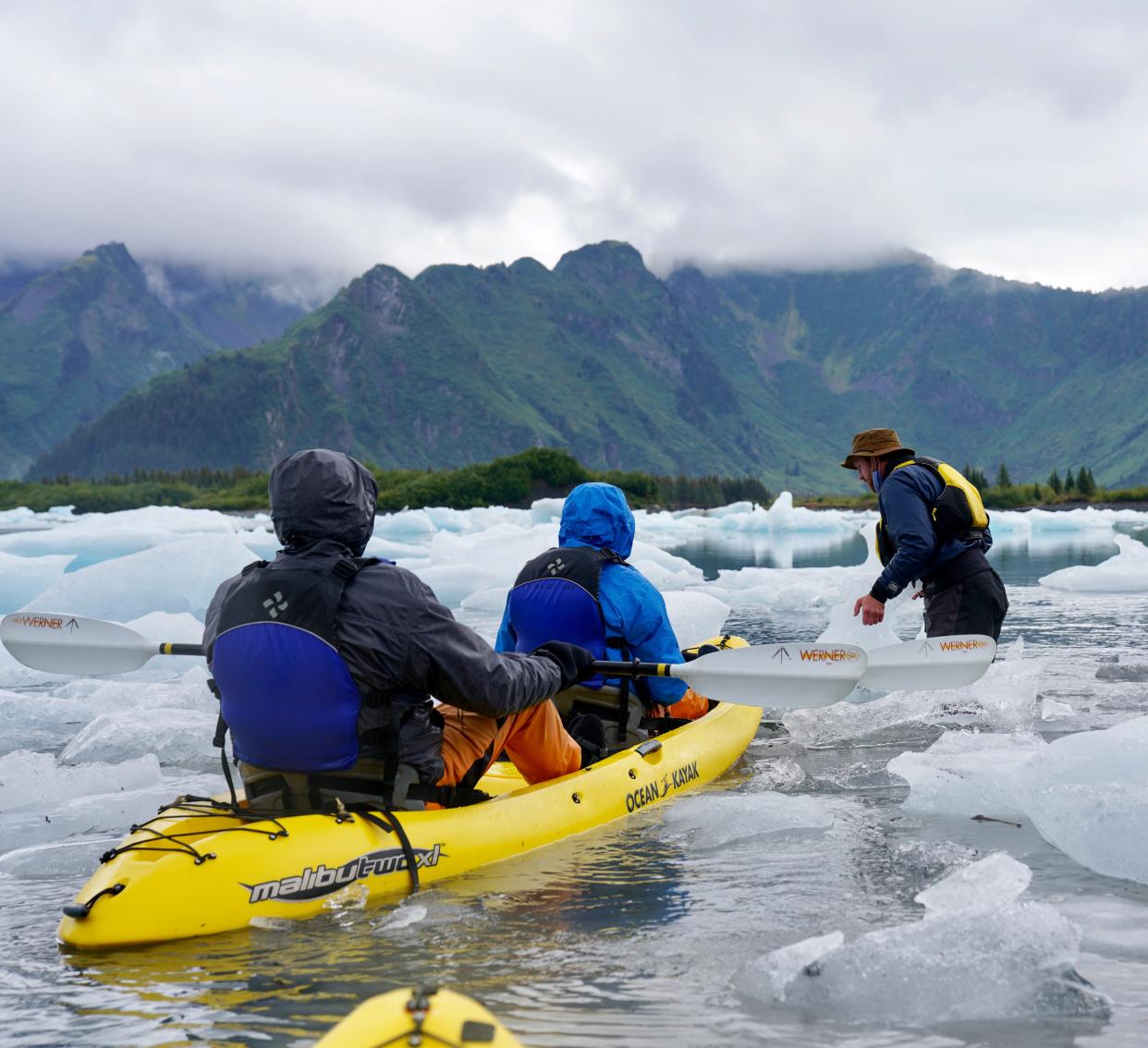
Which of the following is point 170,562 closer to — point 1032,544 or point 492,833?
point 492,833

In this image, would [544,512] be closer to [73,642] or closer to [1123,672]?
[1123,672]

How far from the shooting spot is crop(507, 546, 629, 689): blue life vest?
5.01 meters

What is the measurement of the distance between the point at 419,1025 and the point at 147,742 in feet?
16.9

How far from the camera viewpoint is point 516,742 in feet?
14.7

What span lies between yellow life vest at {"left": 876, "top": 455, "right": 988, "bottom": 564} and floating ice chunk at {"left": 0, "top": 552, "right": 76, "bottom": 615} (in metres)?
10.4

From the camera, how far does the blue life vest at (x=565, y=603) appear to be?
501cm

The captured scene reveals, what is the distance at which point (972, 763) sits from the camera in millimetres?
4773

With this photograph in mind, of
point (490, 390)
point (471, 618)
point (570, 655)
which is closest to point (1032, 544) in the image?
point (471, 618)

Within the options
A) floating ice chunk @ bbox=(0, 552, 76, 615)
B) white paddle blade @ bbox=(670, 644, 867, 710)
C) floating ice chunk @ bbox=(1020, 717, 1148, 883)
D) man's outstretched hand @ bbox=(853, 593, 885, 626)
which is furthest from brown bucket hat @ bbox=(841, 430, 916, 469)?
floating ice chunk @ bbox=(0, 552, 76, 615)

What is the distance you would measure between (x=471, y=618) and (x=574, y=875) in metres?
8.83

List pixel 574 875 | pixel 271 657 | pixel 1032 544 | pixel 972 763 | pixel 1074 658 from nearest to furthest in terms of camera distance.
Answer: pixel 271 657, pixel 574 875, pixel 972 763, pixel 1074 658, pixel 1032 544

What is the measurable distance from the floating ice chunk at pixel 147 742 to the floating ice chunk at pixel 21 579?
7.44 m

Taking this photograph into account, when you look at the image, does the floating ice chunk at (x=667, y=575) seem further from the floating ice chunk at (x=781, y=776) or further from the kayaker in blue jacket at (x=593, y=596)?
the kayaker in blue jacket at (x=593, y=596)

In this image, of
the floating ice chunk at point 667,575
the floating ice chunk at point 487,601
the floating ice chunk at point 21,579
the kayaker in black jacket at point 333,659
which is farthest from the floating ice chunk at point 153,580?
the kayaker in black jacket at point 333,659
